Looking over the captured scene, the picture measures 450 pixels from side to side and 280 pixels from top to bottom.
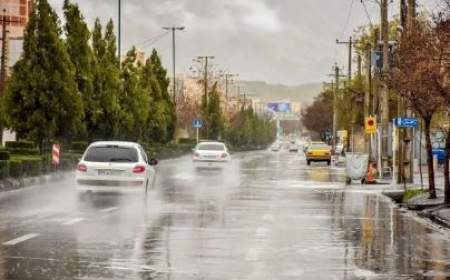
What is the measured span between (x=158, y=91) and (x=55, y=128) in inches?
1273

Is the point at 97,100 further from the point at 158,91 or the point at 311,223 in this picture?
the point at 311,223

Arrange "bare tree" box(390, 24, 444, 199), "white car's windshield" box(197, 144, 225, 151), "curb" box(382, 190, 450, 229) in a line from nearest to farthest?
"curb" box(382, 190, 450, 229)
"bare tree" box(390, 24, 444, 199)
"white car's windshield" box(197, 144, 225, 151)

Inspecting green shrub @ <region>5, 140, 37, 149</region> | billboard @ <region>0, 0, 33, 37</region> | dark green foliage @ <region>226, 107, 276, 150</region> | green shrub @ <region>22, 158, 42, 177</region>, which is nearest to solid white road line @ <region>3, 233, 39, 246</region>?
green shrub @ <region>22, 158, 42, 177</region>

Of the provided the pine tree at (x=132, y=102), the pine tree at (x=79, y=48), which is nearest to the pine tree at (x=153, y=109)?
the pine tree at (x=132, y=102)

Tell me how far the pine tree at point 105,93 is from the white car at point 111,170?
28040 mm

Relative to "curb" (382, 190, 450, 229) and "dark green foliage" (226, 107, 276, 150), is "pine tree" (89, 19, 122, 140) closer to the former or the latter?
"curb" (382, 190, 450, 229)

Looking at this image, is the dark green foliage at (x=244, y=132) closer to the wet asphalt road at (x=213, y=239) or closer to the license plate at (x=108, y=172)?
the license plate at (x=108, y=172)

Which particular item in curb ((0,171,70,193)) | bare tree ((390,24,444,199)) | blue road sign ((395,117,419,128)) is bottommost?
curb ((0,171,70,193))

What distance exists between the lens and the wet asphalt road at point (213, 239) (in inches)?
485

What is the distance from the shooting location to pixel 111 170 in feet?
88.0

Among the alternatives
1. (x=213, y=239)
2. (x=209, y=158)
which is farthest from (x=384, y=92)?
(x=213, y=239)

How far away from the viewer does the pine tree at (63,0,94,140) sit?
52938 millimetres

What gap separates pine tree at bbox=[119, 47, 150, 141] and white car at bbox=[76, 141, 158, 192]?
35.8 m

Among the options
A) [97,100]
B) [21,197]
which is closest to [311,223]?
[21,197]
